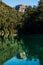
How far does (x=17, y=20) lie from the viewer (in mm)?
42219

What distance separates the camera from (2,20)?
35.1m

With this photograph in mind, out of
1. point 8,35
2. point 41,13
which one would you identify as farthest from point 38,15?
point 8,35

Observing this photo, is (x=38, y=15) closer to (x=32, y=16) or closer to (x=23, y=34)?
(x=32, y=16)

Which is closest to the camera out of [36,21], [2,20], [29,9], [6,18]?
[2,20]

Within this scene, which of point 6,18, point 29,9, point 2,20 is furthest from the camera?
point 29,9

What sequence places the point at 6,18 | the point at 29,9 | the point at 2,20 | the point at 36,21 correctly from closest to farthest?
1. the point at 2,20
2. the point at 6,18
3. the point at 36,21
4. the point at 29,9

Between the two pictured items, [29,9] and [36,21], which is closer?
[36,21]

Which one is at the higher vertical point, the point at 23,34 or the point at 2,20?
the point at 2,20

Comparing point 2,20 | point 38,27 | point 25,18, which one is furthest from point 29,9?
point 2,20

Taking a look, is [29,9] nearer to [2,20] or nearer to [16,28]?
[16,28]

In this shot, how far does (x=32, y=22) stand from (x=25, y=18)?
2.09 metres

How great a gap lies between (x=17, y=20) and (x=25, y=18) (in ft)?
4.54

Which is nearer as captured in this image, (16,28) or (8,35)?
(8,35)

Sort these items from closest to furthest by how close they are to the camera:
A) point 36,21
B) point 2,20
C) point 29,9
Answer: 1. point 2,20
2. point 36,21
3. point 29,9
